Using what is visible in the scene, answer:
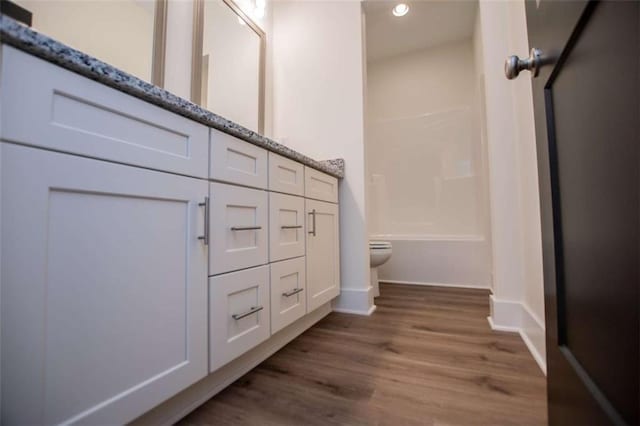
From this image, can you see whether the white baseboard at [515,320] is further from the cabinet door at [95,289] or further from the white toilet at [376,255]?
the cabinet door at [95,289]

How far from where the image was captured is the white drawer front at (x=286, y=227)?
3.87 ft

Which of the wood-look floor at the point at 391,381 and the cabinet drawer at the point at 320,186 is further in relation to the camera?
the cabinet drawer at the point at 320,186

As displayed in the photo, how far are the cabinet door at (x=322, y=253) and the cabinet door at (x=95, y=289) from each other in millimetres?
711

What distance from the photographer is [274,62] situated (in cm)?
221

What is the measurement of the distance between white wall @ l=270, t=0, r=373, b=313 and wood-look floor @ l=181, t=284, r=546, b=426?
0.49 meters

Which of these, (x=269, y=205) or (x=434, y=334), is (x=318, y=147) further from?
(x=434, y=334)

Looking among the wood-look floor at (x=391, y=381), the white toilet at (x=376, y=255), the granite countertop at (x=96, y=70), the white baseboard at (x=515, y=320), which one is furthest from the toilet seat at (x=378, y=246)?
the granite countertop at (x=96, y=70)

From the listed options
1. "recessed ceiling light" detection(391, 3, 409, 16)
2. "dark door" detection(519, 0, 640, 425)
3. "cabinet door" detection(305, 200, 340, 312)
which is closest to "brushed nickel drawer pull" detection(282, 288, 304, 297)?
"cabinet door" detection(305, 200, 340, 312)

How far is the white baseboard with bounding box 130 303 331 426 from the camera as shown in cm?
79

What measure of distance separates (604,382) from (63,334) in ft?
2.98

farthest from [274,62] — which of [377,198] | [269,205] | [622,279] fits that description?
[622,279]

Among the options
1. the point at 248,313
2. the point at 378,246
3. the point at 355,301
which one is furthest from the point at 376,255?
the point at 248,313

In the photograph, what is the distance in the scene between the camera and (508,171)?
61.9 inches

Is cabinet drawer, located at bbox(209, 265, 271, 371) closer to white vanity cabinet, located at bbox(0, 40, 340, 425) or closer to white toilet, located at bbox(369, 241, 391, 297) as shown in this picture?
white vanity cabinet, located at bbox(0, 40, 340, 425)
